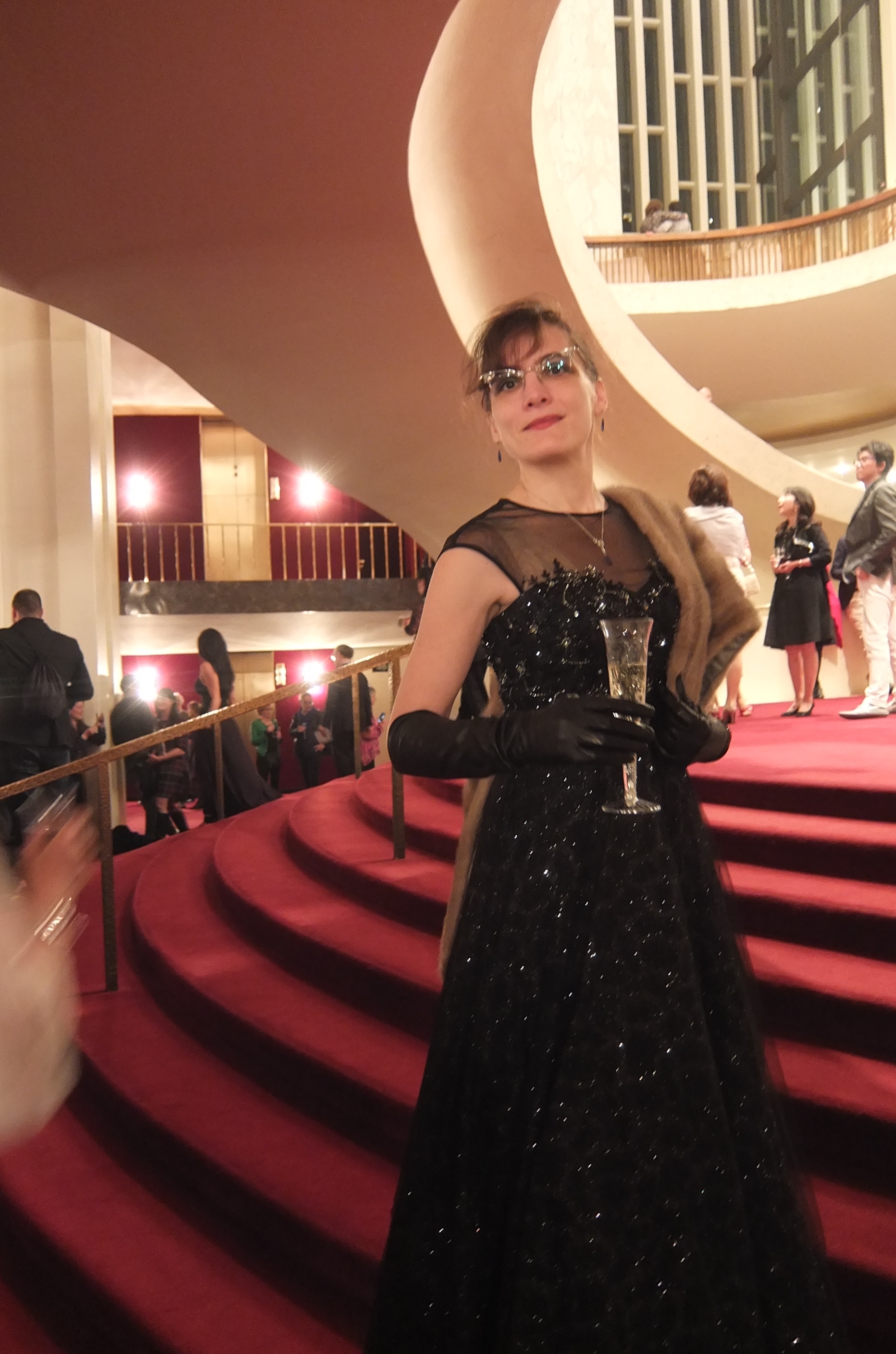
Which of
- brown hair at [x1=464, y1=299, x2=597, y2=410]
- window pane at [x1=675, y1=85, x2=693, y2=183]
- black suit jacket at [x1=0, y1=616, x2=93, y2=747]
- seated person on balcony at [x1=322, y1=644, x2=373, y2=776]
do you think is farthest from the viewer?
window pane at [x1=675, y1=85, x2=693, y2=183]

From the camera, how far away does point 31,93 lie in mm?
3551

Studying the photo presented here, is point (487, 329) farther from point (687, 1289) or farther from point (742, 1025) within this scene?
point (687, 1289)

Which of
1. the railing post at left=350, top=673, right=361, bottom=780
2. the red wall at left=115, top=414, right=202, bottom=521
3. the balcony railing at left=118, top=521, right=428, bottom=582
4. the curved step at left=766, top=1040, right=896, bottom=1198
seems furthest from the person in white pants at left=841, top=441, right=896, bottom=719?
the red wall at left=115, top=414, right=202, bottom=521

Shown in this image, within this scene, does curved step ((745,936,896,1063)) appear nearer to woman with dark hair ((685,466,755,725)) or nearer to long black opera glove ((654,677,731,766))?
long black opera glove ((654,677,731,766))

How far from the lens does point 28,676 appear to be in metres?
4.73

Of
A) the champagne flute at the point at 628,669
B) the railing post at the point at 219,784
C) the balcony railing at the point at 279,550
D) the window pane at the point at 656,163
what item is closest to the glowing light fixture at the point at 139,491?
the balcony railing at the point at 279,550

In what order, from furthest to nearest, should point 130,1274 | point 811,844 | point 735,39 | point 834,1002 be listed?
point 735,39, point 811,844, point 834,1002, point 130,1274

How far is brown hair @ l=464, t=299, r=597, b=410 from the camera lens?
1362 millimetres

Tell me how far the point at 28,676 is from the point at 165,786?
1.46m

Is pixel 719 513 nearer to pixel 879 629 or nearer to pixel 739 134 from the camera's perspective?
pixel 879 629

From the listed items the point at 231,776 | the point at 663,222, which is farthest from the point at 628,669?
the point at 663,222

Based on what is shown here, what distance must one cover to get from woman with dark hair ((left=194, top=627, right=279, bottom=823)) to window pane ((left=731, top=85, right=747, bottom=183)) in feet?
54.8

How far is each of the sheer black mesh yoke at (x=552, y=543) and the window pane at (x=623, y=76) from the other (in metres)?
18.5

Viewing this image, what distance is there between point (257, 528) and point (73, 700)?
33.9 ft
